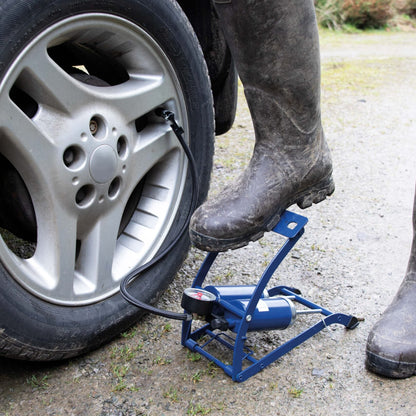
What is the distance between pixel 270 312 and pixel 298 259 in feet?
2.25

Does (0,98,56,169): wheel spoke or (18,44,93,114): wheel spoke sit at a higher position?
(18,44,93,114): wheel spoke

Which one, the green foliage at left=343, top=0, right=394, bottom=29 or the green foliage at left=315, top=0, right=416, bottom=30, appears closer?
the green foliage at left=315, top=0, right=416, bottom=30

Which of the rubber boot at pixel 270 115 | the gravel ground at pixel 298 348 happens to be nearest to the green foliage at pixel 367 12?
the gravel ground at pixel 298 348

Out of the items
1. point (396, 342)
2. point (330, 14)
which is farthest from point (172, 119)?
point (330, 14)

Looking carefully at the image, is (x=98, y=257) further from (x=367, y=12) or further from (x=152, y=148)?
(x=367, y=12)

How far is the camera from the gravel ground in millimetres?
1465

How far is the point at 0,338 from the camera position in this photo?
1335 mm

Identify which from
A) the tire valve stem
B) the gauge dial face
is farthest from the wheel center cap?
the gauge dial face

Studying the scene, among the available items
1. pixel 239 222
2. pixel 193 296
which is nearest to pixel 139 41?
pixel 239 222

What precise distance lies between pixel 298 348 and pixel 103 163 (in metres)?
0.80

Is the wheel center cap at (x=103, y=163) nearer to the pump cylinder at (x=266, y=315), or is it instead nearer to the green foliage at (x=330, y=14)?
the pump cylinder at (x=266, y=315)

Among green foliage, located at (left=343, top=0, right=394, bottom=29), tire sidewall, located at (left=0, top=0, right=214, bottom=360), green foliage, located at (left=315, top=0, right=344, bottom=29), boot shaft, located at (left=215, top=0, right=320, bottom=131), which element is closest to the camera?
tire sidewall, located at (left=0, top=0, right=214, bottom=360)

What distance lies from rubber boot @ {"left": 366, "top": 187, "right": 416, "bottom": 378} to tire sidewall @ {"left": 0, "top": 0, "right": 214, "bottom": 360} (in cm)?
65

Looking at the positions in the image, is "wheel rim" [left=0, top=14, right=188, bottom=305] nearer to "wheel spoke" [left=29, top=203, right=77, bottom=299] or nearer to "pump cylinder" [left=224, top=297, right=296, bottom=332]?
"wheel spoke" [left=29, top=203, right=77, bottom=299]
